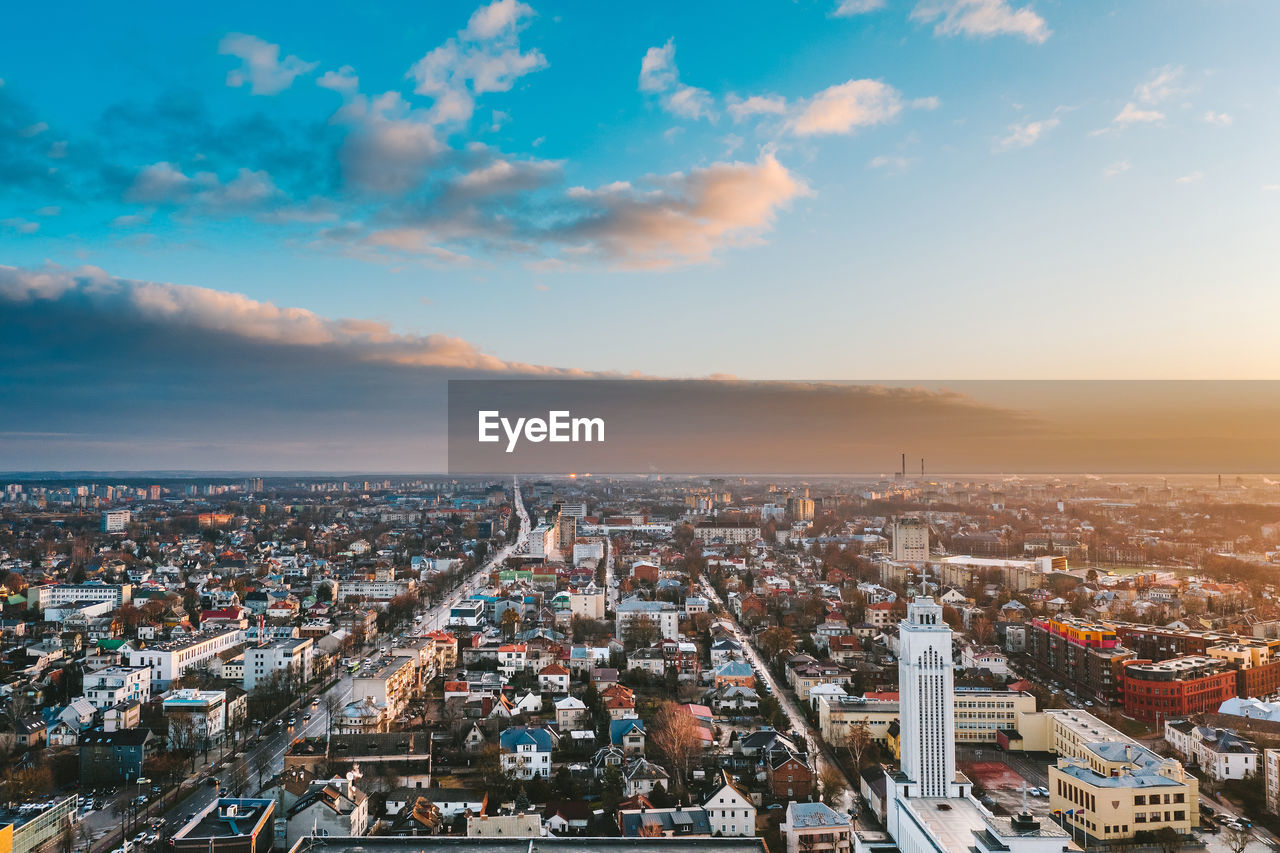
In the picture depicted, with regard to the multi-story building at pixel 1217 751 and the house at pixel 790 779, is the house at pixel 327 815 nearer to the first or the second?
the house at pixel 790 779

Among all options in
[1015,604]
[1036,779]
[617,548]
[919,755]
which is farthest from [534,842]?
[617,548]

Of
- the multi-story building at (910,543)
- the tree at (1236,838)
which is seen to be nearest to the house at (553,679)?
the tree at (1236,838)

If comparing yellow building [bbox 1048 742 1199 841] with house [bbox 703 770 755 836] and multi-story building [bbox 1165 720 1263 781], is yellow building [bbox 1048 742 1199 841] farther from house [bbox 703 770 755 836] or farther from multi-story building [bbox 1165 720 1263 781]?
house [bbox 703 770 755 836]

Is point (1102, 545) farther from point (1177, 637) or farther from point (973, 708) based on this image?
point (973, 708)

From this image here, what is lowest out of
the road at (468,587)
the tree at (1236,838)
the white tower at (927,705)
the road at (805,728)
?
the road at (468,587)

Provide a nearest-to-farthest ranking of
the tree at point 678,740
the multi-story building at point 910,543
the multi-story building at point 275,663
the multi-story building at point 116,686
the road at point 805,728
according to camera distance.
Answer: the road at point 805,728 → the tree at point 678,740 → the multi-story building at point 116,686 → the multi-story building at point 275,663 → the multi-story building at point 910,543
